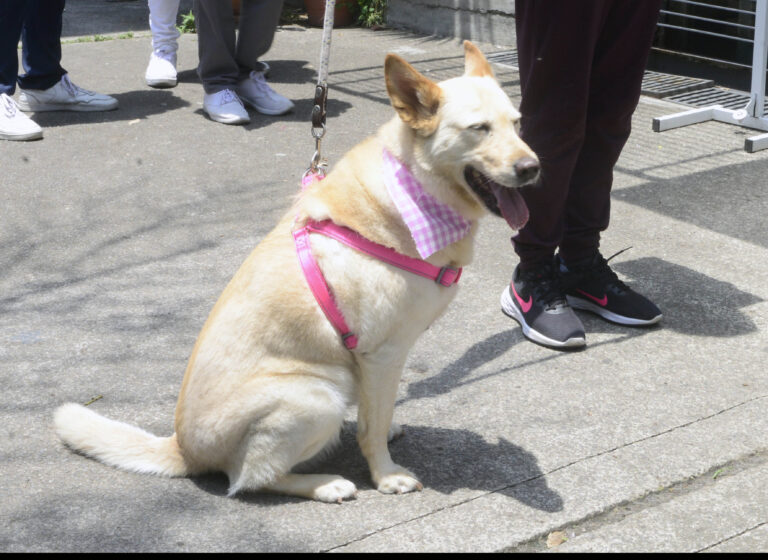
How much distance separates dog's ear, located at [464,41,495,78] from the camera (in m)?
2.86

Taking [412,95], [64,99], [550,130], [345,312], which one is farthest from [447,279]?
[64,99]

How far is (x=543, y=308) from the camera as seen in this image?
3.82m

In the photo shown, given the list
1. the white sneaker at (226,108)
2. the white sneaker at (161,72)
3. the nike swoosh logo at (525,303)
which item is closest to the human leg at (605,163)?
the nike swoosh logo at (525,303)

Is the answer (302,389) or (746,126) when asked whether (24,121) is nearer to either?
(302,389)

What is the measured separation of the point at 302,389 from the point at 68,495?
2.69ft

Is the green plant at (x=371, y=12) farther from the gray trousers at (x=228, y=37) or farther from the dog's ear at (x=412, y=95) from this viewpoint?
the dog's ear at (x=412, y=95)

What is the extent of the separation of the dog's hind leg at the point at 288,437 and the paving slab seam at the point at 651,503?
0.60 m

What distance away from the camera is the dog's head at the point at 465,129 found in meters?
2.58

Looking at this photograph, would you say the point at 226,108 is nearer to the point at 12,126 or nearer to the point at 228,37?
the point at 228,37

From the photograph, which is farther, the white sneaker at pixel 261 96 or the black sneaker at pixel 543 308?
the white sneaker at pixel 261 96

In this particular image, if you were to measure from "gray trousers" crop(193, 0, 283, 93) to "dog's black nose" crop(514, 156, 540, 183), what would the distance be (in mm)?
4167

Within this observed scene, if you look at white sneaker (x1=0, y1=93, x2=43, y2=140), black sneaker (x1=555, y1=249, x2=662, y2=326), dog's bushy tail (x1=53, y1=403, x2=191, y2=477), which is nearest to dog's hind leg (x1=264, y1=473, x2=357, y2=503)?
dog's bushy tail (x1=53, y1=403, x2=191, y2=477)

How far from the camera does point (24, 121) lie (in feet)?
20.0

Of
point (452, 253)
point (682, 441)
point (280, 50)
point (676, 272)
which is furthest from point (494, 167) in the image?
point (280, 50)
